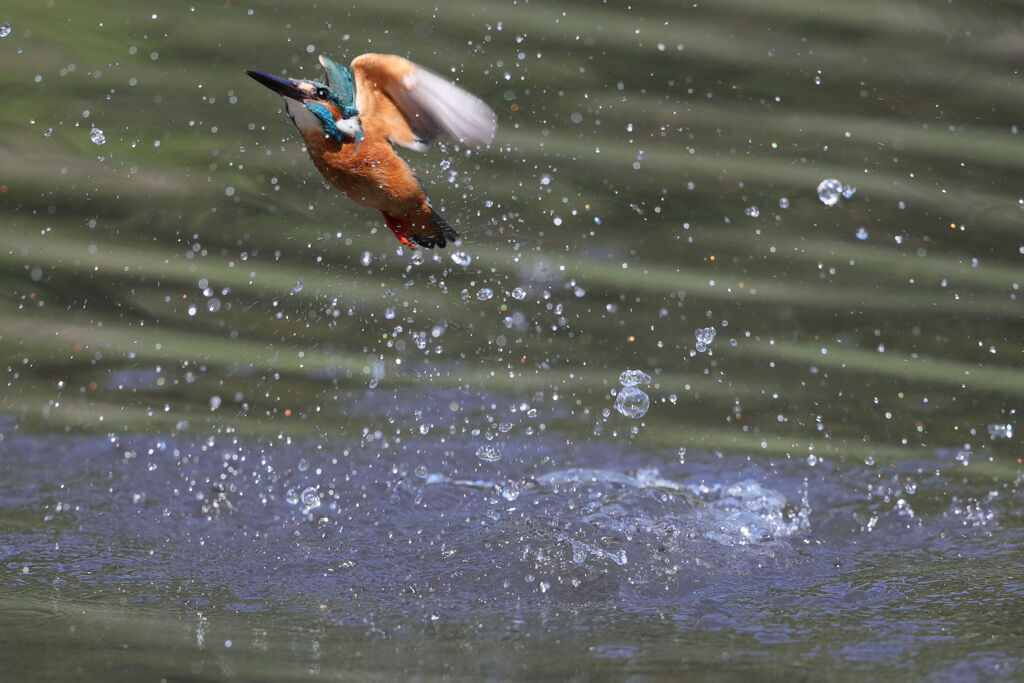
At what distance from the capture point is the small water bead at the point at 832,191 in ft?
13.3

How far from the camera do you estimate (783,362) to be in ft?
13.2

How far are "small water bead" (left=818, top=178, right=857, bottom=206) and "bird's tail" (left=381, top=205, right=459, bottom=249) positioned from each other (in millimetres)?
1592

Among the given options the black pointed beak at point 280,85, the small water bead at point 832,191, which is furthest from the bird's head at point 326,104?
the small water bead at point 832,191

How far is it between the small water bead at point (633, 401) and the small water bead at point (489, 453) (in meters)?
0.40

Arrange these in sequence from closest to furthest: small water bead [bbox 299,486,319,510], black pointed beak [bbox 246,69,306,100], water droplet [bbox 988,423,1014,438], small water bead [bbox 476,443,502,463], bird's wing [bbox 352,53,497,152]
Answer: black pointed beak [bbox 246,69,306,100], bird's wing [bbox 352,53,497,152], small water bead [bbox 299,486,319,510], small water bead [bbox 476,443,502,463], water droplet [bbox 988,423,1014,438]

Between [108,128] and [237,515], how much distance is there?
55.3 inches

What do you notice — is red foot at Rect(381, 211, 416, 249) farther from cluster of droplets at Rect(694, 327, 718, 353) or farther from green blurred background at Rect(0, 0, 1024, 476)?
cluster of droplets at Rect(694, 327, 718, 353)

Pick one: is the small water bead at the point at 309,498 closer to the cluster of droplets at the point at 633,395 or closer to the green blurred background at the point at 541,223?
the green blurred background at the point at 541,223

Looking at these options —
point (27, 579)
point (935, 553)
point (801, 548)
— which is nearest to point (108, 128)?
point (27, 579)

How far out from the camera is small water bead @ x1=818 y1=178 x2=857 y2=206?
4066 millimetres

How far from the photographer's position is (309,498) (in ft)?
11.2

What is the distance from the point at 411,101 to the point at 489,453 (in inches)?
52.8

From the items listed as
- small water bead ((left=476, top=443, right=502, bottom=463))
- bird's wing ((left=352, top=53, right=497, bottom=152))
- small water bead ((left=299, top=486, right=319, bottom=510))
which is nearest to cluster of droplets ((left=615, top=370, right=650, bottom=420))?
small water bead ((left=476, top=443, right=502, bottom=463))

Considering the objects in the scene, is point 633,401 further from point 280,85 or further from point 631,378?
point 280,85
